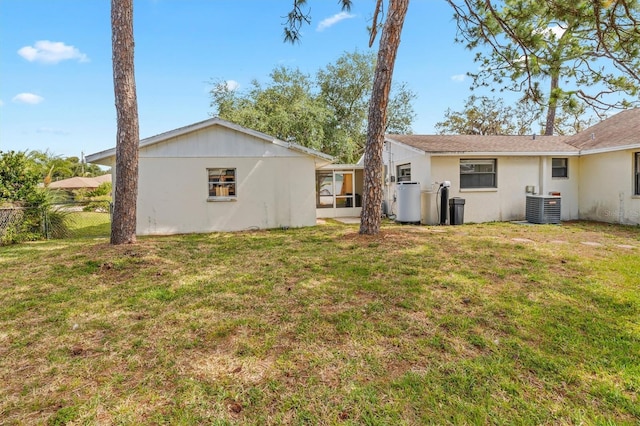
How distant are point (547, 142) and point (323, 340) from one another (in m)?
14.6

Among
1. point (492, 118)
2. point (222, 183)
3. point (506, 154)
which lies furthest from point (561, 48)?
point (492, 118)

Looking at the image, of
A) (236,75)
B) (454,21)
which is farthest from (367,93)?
(454,21)

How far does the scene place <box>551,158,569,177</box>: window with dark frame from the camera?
12.7 meters

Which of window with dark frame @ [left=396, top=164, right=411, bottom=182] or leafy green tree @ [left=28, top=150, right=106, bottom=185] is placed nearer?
window with dark frame @ [left=396, top=164, right=411, bottom=182]

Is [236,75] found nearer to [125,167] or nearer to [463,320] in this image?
[125,167]

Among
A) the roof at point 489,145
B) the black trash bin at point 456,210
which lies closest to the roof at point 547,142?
the roof at point 489,145

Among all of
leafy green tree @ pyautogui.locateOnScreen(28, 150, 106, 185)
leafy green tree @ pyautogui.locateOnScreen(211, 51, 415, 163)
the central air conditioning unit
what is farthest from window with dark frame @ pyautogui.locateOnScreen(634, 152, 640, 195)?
leafy green tree @ pyautogui.locateOnScreen(28, 150, 106, 185)

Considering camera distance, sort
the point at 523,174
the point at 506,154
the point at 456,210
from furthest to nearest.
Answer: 1. the point at 523,174
2. the point at 506,154
3. the point at 456,210

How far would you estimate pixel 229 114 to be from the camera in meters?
20.2

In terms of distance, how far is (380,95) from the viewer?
25.5 feet

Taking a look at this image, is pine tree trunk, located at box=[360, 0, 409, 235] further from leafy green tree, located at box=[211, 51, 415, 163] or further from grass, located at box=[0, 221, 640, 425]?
leafy green tree, located at box=[211, 51, 415, 163]

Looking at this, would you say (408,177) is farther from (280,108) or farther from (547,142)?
(280,108)

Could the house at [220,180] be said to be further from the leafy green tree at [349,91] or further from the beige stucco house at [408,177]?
the leafy green tree at [349,91]

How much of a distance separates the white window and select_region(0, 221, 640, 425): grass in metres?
4.92
